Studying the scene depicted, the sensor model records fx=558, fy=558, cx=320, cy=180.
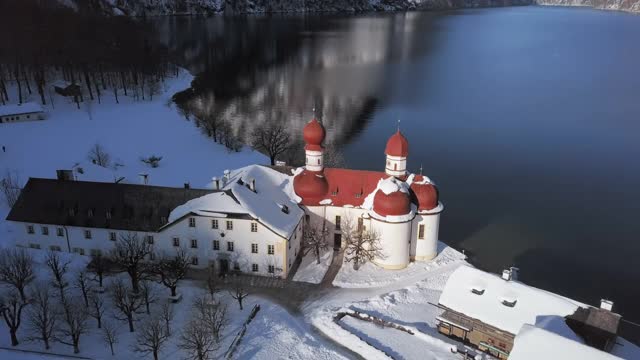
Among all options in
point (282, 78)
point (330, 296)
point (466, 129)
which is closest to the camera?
point (330, 296)

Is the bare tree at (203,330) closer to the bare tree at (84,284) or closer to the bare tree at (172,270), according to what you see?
the bare tree at (172,270)

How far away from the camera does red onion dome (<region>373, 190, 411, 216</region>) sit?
129 feet

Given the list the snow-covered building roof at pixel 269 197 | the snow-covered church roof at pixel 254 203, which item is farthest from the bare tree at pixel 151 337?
the snow-covered building roof at pixel 269 197

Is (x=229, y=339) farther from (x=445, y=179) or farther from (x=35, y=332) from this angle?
(x=445, y=179)

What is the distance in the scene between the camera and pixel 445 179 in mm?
61000

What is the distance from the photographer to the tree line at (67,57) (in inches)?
3066

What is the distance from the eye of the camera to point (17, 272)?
32188mm

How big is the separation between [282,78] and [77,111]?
165 feet

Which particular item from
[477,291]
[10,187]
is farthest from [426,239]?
[10,187]

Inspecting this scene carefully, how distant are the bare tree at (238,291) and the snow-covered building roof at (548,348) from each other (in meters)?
15.9

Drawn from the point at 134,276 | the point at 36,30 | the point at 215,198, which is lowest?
the point at 134,276

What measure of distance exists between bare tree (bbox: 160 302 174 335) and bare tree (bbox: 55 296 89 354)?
408 centimetres

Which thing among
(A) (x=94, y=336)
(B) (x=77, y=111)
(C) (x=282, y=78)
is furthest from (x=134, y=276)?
(C) (x=282, y=78)

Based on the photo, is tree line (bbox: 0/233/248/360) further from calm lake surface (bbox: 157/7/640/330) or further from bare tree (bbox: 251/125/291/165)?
bare tree (bbox: 251/125/291/165)
